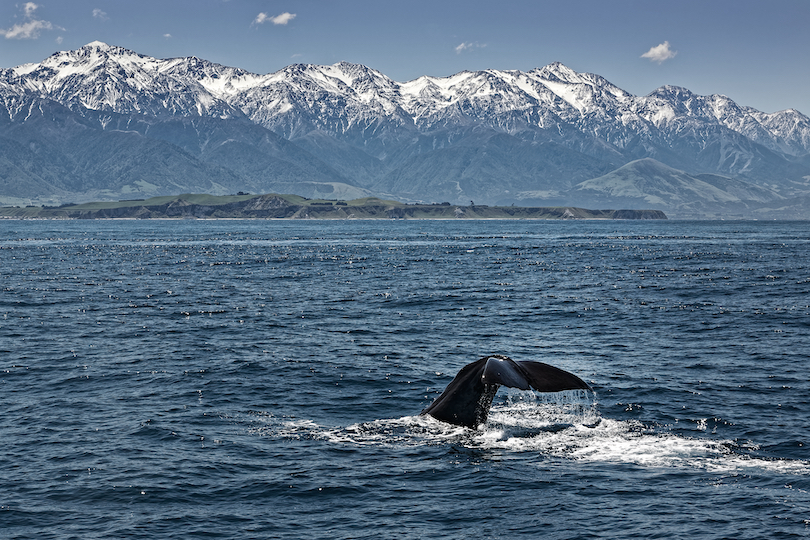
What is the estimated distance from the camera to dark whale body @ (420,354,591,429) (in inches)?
907

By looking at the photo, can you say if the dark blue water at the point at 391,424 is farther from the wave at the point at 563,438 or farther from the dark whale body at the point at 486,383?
the dark whale body at the point at 486,383

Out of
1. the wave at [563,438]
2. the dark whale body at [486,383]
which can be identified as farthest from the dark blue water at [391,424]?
the dark whale body at [486,383]

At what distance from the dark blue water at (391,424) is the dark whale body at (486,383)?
4.27 ft

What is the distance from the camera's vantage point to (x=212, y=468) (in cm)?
2530

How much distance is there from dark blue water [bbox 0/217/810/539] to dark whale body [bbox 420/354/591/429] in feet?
4.27

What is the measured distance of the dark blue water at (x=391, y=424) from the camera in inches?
854

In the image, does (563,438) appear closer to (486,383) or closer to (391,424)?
(391,424)

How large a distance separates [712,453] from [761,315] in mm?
38389

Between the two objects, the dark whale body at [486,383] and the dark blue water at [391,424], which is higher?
the dark whale body at [486,383]

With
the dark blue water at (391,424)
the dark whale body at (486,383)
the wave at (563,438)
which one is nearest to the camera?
the dark blue water at (391,424)

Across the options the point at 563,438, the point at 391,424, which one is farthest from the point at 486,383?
the point at 391,424

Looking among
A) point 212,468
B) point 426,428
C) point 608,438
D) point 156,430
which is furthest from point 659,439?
point 156,430

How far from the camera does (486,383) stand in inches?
894

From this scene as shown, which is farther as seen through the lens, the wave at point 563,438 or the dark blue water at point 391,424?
the wave at point 563,438
